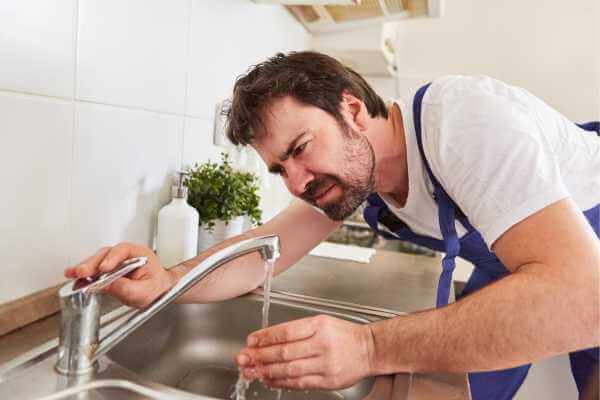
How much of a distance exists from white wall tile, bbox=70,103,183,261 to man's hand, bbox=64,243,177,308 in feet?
0.40

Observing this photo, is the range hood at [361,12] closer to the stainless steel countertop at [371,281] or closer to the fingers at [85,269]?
the stainless steel countertop at [371,281]

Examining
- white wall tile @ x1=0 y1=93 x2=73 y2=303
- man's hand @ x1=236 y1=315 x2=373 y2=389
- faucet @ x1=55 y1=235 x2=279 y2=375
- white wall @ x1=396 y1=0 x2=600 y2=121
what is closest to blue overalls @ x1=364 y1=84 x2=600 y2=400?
man's hand @ x1=236 y1=315 x2=373 y2=389

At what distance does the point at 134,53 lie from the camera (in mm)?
889

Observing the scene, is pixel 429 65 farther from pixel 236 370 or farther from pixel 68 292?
pixel 68 292

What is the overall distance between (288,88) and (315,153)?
4.8 inches

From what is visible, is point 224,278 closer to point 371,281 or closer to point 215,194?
point 215,194

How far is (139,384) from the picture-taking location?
566mm

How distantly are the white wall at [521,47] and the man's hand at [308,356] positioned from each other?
6.85 feet

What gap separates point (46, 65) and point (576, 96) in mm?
2382

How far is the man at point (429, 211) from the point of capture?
0.59 meters

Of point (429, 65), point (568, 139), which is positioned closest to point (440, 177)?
point (568, 139)

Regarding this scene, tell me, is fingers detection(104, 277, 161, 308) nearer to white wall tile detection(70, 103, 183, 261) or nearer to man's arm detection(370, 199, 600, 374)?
white wall tile detection(70, 103, 183, 261)

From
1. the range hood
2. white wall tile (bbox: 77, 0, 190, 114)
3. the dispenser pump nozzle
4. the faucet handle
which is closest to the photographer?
the faucet handle

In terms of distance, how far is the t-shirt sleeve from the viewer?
644 millimetres
